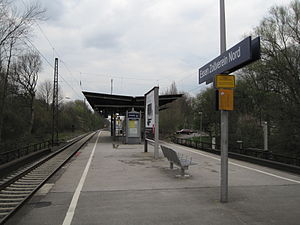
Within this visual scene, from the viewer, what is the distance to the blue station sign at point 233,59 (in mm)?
5820

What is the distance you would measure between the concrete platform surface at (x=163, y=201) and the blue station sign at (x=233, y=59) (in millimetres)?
3027

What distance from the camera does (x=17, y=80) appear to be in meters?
39.5

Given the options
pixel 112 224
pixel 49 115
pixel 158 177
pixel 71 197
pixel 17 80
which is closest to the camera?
pixel 112 224

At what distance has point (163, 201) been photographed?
270 inches

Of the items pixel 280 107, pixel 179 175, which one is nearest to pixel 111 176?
pixel 179 175

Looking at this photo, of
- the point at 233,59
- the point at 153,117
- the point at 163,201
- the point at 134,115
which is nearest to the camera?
the point at 233,59

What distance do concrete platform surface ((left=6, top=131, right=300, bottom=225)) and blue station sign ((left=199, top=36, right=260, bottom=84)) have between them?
9.93ft

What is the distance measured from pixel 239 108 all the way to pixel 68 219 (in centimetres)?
3050

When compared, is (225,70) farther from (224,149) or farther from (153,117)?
(153,117)

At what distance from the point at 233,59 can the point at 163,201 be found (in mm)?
3593

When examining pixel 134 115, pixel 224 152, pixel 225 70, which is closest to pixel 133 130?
pixel 134 115

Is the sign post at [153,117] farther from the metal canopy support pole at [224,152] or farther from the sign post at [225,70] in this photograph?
the metal canopy support pole at [224,152]

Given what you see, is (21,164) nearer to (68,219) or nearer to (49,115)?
(68,219)

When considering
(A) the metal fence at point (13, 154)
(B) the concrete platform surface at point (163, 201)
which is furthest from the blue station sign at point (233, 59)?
(A) the metal fence at point (13, 154)
